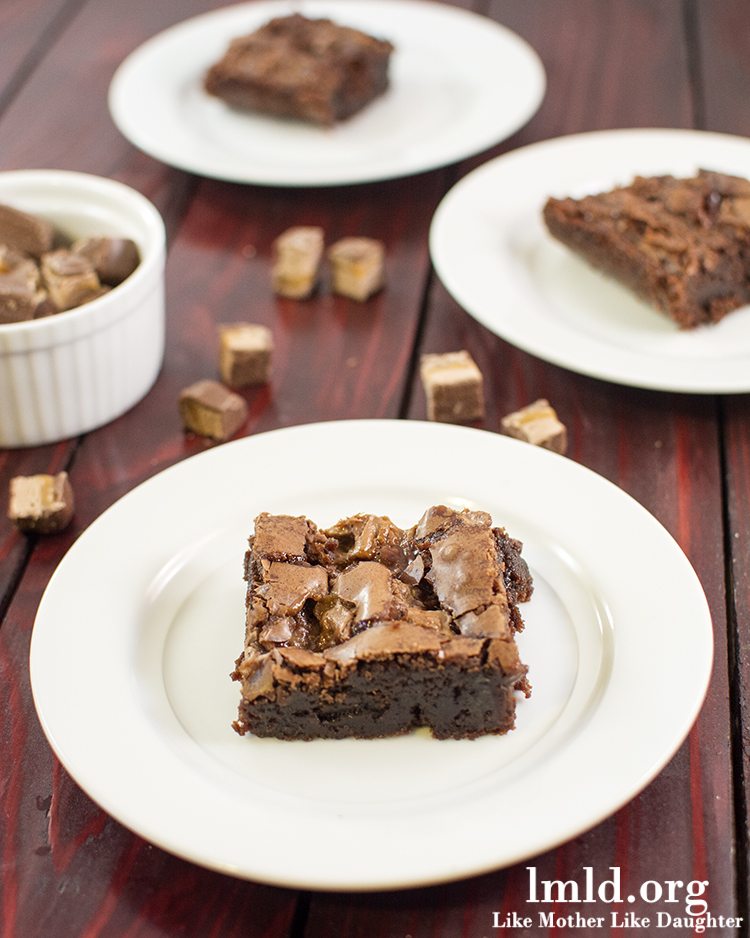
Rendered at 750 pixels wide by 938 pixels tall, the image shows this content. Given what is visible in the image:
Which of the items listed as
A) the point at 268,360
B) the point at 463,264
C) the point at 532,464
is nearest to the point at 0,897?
the point at 532,464

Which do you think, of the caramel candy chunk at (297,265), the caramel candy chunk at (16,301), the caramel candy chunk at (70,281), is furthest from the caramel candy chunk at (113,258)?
the caramel candy chunk at (297,265)

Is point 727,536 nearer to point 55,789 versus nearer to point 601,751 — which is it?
point 601,751

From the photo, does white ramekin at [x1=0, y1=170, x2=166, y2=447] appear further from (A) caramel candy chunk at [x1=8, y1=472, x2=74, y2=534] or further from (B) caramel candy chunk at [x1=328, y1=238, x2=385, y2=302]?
(B) caramel candy chunk at [x1=328, y1=238, x2=385, y2=302]

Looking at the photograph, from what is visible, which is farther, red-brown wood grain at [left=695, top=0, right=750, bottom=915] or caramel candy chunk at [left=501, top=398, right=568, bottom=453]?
caramel candy chunk at [left=501, top=398, right=568, bottom=453]

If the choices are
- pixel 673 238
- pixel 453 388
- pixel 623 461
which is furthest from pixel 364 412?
pixel 673 238

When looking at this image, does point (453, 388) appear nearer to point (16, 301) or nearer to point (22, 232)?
point (16, 301)

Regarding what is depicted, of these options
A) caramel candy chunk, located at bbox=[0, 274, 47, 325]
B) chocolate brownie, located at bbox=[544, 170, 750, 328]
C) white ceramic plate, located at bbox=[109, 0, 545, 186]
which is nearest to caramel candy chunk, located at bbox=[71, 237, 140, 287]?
caramel candy chunk, located at bbox=[0, 274, 47, 325]
